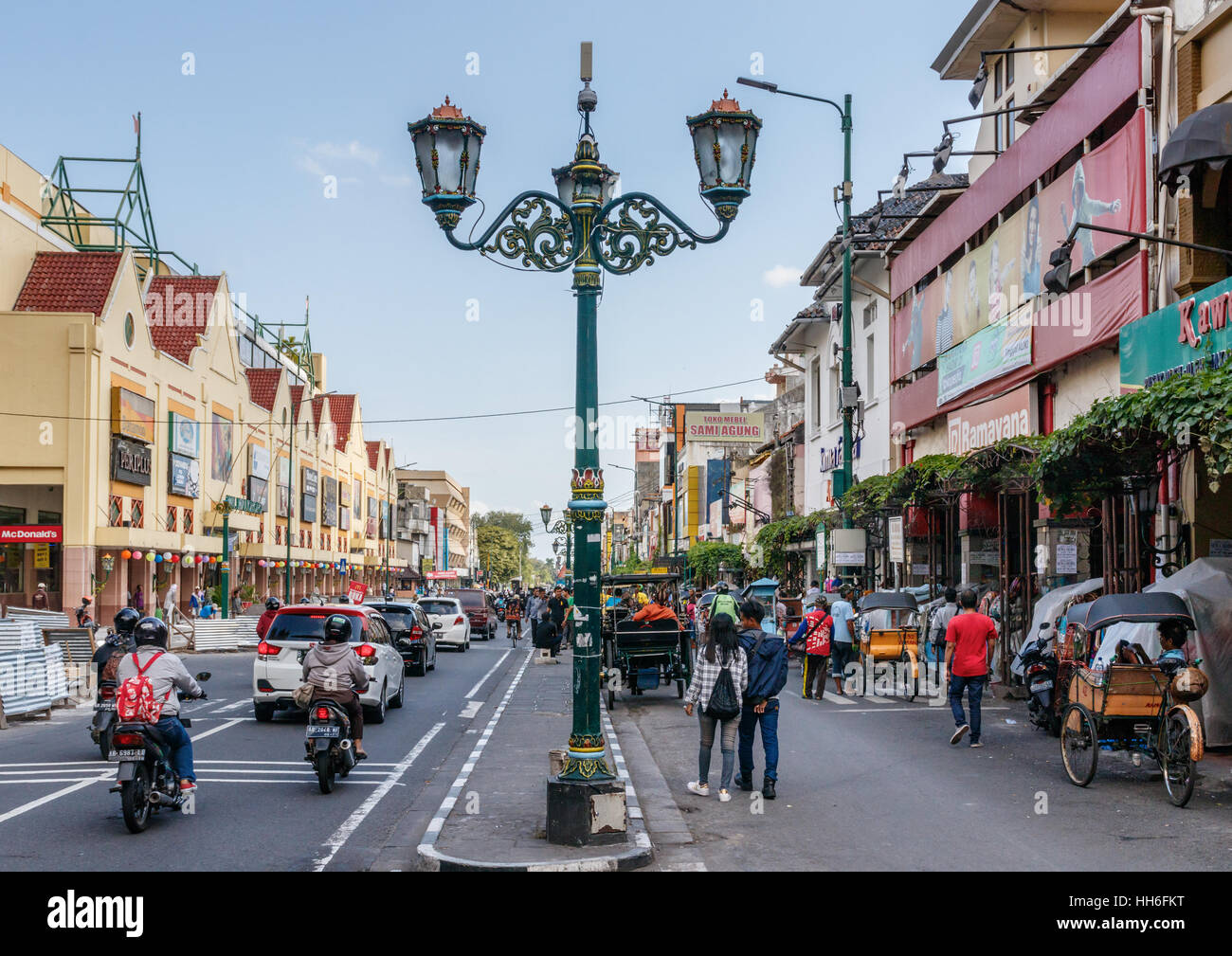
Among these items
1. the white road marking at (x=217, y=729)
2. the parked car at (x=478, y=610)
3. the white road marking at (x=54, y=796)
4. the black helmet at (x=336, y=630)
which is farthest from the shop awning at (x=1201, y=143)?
the parked car at (x=478, y=610)

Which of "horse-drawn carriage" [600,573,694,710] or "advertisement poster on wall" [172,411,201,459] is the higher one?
"advertisement poster on wall" [172,411,201,459]

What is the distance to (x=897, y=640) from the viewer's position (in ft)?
67.5

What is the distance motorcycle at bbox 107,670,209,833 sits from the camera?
9.12 m

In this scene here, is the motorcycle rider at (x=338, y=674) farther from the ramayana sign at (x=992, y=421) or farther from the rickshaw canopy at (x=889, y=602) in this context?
the ramayana sign at (x=992, y=421)

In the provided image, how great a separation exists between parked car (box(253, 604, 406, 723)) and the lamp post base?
7.54m

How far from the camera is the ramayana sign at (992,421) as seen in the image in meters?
21.7

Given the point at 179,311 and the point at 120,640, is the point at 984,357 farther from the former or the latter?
the point at 179,311

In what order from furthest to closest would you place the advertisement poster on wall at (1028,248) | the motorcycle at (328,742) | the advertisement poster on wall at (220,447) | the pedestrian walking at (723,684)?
1. the advertisement poster on wall at (220,447)
2. the advertisement poster on wall at (1028,248)
3. the motorcycle at (328,742)
4. the pedestrian walking at (723,684)

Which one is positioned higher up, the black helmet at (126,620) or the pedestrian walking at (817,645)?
the black helmet at (126,620)

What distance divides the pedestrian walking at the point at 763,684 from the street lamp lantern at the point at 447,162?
4510mm

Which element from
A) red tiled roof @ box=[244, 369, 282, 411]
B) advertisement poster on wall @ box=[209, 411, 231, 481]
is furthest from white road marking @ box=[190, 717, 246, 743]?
red tiled roof @ box=[244, 369, 282, 411]

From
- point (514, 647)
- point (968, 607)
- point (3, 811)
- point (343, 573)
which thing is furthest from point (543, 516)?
point (3, 811)

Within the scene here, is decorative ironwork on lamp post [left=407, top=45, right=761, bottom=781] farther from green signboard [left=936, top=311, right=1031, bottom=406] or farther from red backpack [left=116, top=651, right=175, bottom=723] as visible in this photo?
green signboard [left=936, top=311, right=1031, bottom=406]
